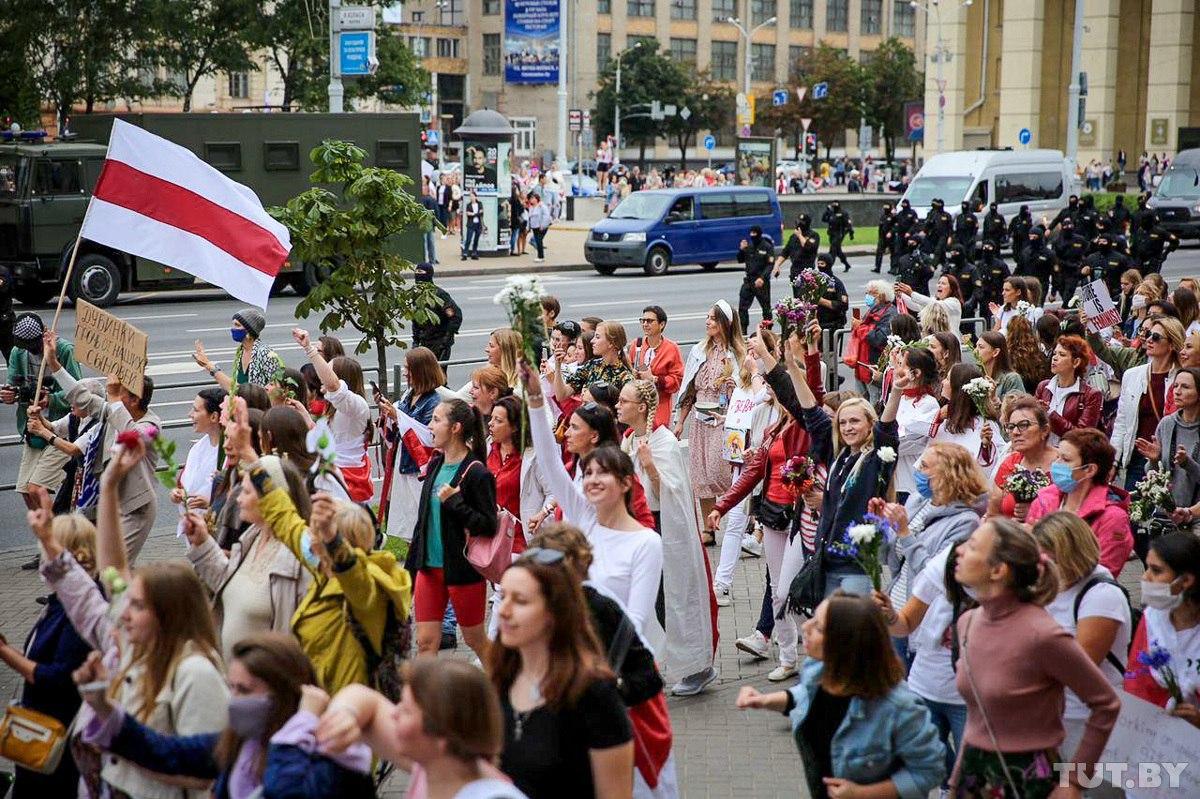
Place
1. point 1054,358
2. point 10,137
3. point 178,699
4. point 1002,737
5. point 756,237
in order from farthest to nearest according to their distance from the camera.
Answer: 1. point 10,137
2. point 756,237
3. point 1054,358
4. point 1002,737
5. point 178,699

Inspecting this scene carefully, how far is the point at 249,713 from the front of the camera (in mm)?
4027

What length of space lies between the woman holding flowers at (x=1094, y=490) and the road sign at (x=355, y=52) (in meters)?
24.4

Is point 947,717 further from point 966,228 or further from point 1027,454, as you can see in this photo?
point 966,228

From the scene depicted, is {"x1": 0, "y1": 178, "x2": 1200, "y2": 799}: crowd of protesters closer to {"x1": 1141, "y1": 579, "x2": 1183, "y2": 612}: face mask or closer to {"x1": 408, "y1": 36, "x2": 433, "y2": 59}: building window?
{"x1": 1141, "y1": 579, "x2": 1183, "y2": 612}: face mask

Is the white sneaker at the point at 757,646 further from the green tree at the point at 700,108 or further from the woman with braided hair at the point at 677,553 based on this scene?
the green tree at the point at 700,108

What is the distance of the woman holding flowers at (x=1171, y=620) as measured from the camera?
543 centimetres

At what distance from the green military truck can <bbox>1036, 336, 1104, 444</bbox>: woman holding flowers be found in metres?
14.8

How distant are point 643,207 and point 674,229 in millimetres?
1018

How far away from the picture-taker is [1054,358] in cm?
963

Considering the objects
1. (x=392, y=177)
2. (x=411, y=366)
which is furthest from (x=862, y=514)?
(x=392, y=177)

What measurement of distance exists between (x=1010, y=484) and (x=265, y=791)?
4324 mm

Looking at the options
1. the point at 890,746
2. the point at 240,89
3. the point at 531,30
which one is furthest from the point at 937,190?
the point at 240,89

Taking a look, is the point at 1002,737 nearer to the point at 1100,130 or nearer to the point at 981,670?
the point at 981,670

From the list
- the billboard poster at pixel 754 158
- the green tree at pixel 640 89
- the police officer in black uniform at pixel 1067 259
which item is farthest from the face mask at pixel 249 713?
the green tree at pixel 640 89
